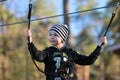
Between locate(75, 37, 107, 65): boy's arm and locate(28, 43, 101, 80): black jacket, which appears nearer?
locate(28, 43, 101, 80): black jacket

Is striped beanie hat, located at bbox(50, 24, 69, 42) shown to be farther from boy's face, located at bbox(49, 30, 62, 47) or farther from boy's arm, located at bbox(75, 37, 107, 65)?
boy's arm, located at bbox(75, 37, 107, 65)

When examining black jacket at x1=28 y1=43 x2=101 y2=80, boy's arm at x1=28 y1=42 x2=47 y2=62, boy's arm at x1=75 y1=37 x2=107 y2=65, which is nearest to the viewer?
boy's arm at x1=28 y1=42 x2=47 y2=62

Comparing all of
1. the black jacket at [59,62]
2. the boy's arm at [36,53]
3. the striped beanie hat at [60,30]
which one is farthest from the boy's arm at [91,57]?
the boy's arm at [36,53]

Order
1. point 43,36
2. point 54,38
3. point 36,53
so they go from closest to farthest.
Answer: point 36,53 < point 54,38 < point 43,36

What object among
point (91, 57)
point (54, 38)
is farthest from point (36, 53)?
point (91, 57)

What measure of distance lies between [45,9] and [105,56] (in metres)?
14.0

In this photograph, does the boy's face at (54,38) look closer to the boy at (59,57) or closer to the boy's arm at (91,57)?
the boy at (59,57)

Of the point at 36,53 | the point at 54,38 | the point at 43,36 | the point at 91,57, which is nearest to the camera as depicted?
the point at 36,53

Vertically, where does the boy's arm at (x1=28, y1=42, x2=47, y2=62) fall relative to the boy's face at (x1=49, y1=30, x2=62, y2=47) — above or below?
below

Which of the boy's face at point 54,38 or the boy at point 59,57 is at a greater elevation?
the boy's face at point 54,38

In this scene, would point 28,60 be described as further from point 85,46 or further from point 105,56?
point 85,46

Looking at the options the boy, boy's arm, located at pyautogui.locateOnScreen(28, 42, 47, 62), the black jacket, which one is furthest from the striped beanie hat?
boy's arm, located at pyautogui.locateOnScreen(28, 42, 47, 62)

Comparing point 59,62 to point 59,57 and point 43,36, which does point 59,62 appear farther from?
point 43,36

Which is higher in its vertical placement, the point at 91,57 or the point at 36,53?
the point at 36,53
